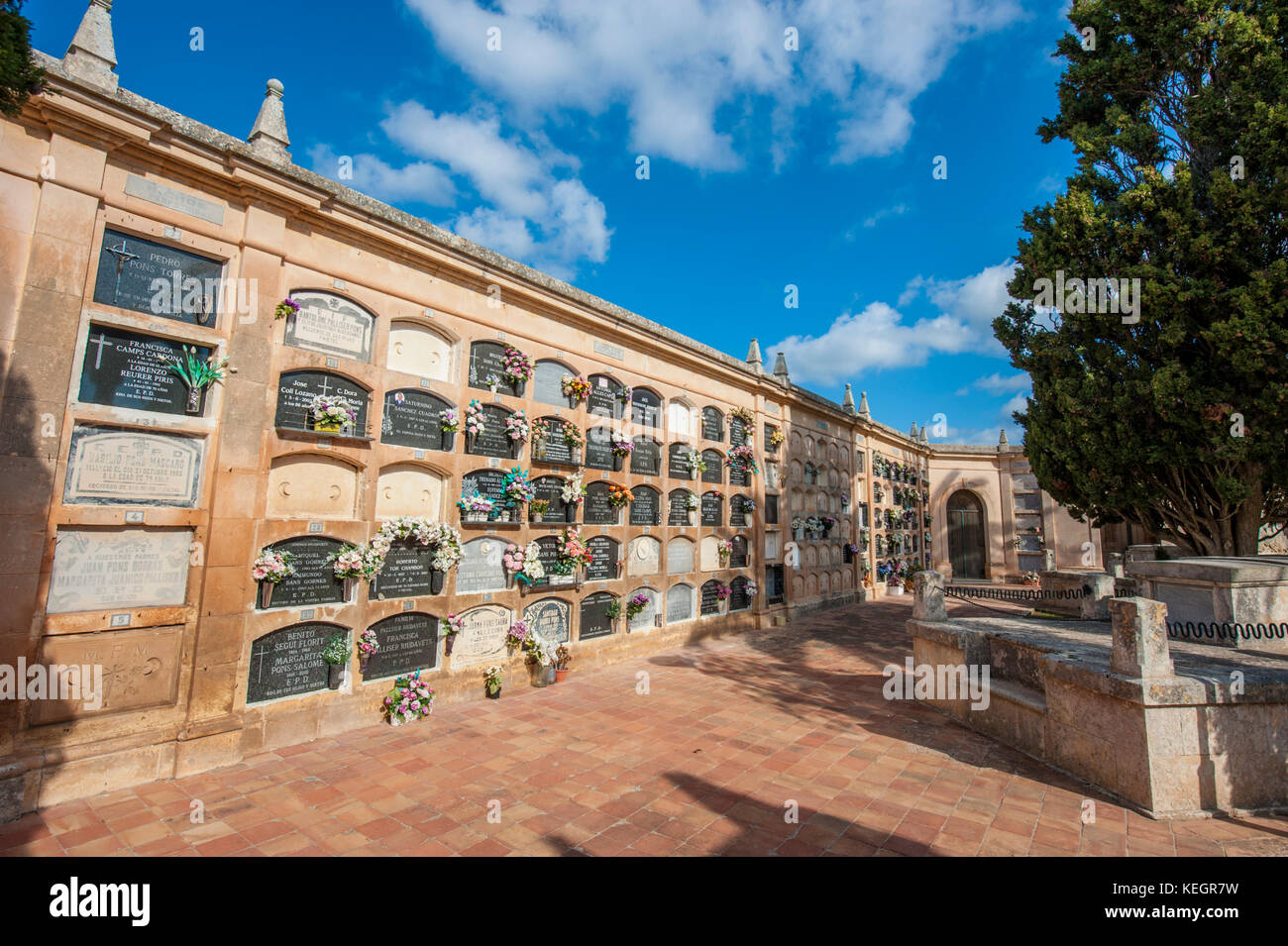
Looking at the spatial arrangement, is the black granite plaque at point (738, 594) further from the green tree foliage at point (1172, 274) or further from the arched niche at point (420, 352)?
the arched niche at point (420, 352)

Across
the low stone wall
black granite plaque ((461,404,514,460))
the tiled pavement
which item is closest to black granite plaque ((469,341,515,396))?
black granite plaque ((461,404,514,460))

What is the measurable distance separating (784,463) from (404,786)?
37.3 feet

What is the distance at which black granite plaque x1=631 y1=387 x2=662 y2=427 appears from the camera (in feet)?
32.7

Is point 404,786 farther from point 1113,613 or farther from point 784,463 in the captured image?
point 784,463

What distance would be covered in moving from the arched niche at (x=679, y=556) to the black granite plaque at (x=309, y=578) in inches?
225

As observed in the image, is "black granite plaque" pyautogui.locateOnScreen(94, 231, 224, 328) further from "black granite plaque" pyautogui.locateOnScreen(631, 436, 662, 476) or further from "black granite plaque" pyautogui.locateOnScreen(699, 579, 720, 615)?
"black granite plaque" pyautogui.locateOnScreen(699, 579, 720, 615)

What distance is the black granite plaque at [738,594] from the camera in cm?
1195

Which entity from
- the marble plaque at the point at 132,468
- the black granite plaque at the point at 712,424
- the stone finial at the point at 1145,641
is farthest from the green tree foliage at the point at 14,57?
the black granite plaque at the point at 712,424

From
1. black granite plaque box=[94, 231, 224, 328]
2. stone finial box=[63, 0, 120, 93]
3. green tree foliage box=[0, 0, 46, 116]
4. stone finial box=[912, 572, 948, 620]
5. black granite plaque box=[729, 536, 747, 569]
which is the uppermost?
stone finial box=[63, 0, 120, 93]

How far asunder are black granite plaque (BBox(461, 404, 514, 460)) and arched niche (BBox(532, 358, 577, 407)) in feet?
2.27

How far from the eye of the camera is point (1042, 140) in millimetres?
10977
